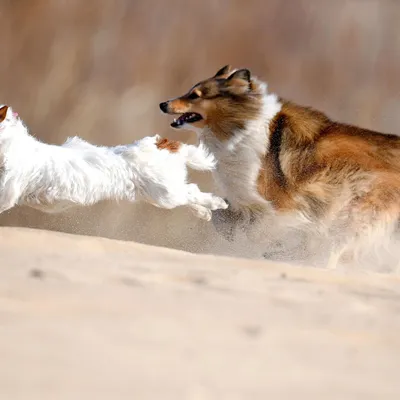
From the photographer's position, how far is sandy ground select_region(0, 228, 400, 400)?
209cm

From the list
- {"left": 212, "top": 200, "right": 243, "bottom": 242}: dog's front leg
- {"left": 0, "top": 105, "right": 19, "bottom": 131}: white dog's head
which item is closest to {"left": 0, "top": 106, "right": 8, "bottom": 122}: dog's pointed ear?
{"left": 0, "top": 105, "right": 19, "bottom": 131}: white dog's head

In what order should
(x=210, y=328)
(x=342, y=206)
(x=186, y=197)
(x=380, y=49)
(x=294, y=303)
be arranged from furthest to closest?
(x=380, y=49), (x=186, y=197), (x=342, y=206), (x=294, y=303), (x=210, y=328)

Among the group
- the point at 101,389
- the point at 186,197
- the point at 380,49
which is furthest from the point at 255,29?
the point at 101,389

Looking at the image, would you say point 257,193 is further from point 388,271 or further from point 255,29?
point 255,29

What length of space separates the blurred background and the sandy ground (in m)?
5.74

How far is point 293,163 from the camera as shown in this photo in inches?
242

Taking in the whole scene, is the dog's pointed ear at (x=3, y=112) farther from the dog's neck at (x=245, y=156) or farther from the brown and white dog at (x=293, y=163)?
the dog's neck at (x=245, y=156)

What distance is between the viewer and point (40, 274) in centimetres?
350

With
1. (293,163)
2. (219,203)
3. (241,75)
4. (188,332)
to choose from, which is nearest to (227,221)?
(219,203)

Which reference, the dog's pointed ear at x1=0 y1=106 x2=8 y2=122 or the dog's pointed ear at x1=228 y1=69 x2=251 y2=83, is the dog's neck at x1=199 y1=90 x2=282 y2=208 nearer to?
the dog's pointed ear at x1=228 y1=69 x2=251 y2=83

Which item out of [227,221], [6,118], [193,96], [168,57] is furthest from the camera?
[168,57]

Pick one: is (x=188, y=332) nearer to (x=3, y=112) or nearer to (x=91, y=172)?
(x=3, y=112)

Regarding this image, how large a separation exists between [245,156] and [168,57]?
4.25 m

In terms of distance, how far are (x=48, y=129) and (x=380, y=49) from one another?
426cm
